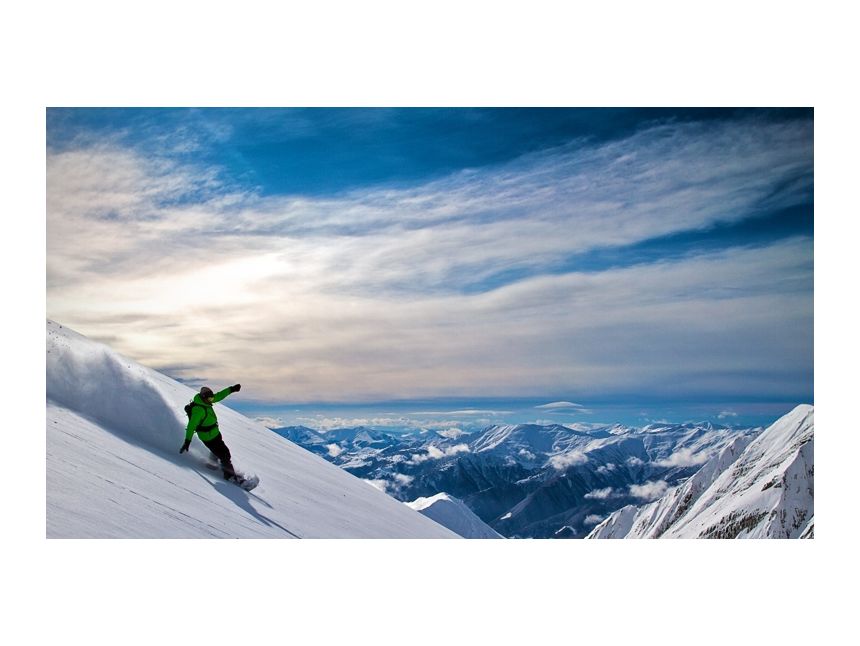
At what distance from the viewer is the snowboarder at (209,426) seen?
7.46 m

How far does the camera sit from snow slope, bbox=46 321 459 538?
20.7 ft

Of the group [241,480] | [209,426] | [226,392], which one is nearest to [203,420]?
[209,426]

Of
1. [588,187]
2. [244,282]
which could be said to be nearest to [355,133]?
[244,282]

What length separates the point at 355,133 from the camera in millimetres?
9219

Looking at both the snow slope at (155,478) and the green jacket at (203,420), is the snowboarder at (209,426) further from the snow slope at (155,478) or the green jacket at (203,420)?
the snow slope at (155,478)

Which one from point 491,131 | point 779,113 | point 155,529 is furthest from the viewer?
point 491,131

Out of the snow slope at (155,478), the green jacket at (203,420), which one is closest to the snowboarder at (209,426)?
the green jacket at (203,420)

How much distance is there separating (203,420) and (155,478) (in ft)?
3.11

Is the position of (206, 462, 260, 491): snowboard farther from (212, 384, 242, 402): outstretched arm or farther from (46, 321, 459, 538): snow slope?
(212, 384, 242, 402): outstretched arm

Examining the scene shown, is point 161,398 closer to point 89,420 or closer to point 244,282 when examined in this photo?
point 89,420

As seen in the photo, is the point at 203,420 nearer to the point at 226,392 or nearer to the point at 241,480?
the point at 226,392

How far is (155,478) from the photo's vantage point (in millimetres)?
6836

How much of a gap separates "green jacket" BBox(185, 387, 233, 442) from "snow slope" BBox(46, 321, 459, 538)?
0.41 meters
